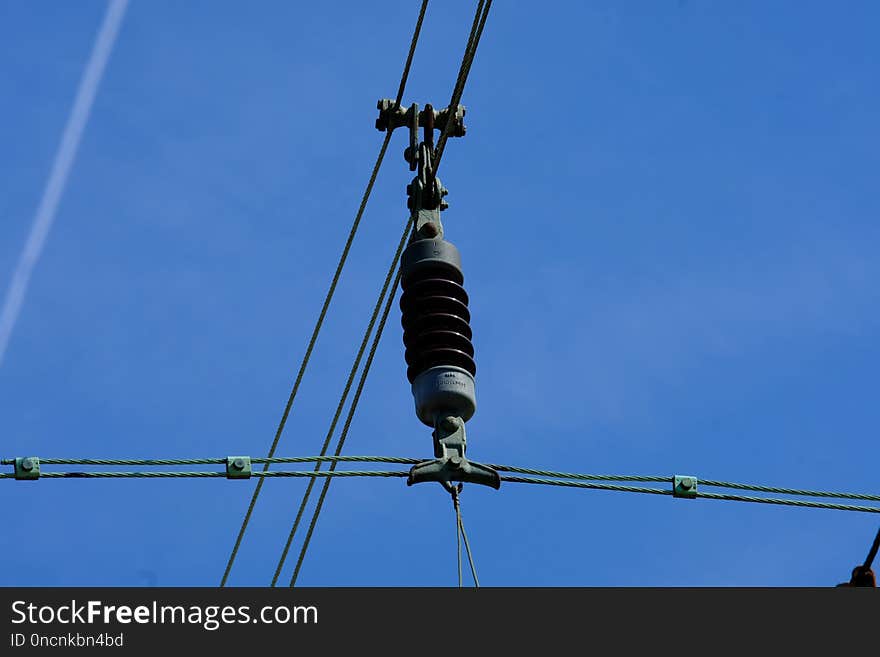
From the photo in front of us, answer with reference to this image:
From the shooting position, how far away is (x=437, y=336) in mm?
19234

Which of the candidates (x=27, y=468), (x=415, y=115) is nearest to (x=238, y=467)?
(x=27, y=468)

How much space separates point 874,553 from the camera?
1808 cm

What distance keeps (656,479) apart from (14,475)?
490cm

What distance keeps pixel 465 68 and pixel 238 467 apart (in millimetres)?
3825

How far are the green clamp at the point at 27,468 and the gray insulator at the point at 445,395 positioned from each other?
2.90m

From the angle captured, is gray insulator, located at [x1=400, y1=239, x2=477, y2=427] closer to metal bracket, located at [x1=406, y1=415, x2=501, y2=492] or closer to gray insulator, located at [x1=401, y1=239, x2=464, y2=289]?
gray insulator, located at [x1=401, y1=239, x2=464, y2=289]

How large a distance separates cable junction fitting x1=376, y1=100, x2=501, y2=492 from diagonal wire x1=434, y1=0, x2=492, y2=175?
67 mm

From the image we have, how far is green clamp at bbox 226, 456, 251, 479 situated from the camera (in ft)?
61.9

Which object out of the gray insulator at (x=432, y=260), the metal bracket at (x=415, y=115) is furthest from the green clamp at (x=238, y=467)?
the metal bracket at (x=415, y=115)

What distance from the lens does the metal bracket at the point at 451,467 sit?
18516 millimetres

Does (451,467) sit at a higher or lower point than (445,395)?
lower

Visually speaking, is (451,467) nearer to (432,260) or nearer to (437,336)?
(437,336)
